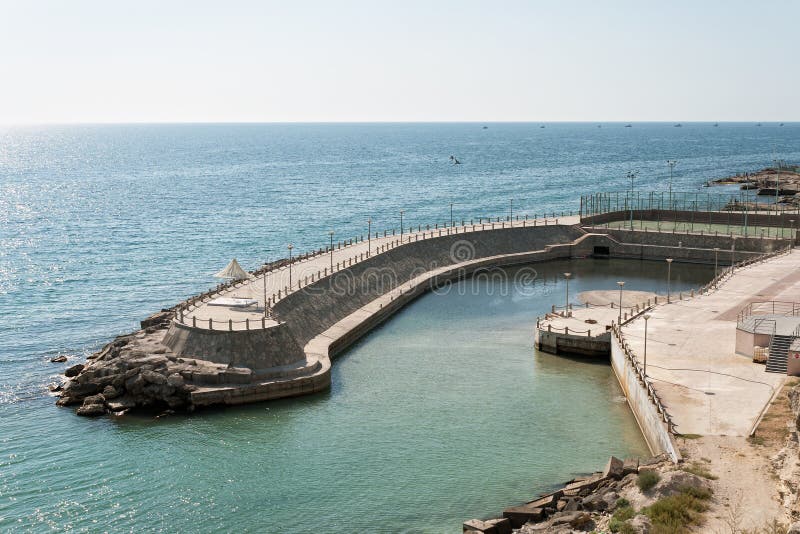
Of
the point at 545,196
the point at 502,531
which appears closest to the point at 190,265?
the point at 502,531

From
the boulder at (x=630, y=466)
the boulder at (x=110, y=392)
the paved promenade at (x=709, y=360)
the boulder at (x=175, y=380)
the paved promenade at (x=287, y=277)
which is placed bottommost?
the boulder at (x=110, y=392)

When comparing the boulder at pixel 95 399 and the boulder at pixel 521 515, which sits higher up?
the boulder at pixel 95 399

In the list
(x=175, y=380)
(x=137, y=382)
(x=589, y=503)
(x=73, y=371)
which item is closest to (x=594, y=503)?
(x=589, y=503)

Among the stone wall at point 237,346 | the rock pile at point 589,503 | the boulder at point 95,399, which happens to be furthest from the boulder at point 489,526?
the boulder at point 95,399

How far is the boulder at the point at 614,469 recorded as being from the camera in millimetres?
40125

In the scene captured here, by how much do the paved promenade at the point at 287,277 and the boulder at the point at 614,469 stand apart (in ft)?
83.6

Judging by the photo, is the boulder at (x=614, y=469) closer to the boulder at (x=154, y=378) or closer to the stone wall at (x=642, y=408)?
the stone wall at (x=642, y=408)

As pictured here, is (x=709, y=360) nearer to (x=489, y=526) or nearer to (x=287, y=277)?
(x=489, y=526)

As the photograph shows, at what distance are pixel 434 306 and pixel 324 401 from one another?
26.5m

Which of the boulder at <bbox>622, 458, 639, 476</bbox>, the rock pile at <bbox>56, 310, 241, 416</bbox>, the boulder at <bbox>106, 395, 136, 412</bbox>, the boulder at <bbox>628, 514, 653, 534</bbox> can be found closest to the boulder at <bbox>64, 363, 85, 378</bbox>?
the rock pile at <bbox>56, 310, 241, 416</bbox>

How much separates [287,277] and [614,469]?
129 ft

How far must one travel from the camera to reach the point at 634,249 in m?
104

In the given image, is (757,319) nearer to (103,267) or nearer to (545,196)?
(103,267)

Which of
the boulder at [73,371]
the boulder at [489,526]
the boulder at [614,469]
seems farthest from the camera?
the boulder at [73,371]
